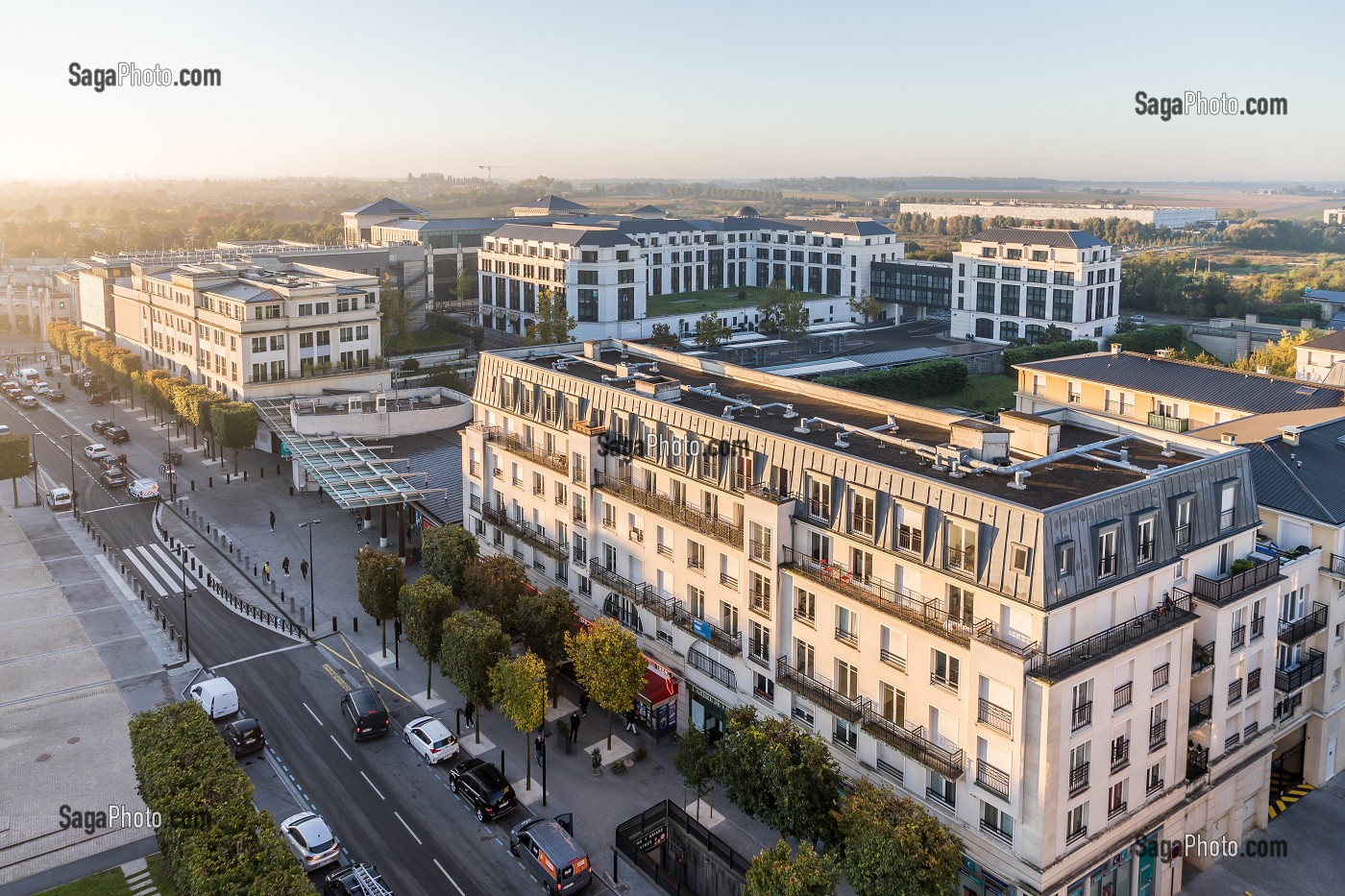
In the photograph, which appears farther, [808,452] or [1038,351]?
[1038,351]

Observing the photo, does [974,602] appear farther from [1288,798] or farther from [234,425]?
[234,425]

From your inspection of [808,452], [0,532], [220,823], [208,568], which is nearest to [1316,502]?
[808,452]

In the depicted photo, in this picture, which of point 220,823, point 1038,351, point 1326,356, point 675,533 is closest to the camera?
point 220,823

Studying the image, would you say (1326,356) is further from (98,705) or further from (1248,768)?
(98,705)

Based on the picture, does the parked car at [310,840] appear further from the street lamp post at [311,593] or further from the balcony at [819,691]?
the street lamp post at [311,593]

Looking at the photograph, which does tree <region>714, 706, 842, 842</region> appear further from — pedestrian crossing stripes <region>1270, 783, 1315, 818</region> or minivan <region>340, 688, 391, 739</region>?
pedestrian crossing stripes <region>1270, 783, 1315, 818</region>

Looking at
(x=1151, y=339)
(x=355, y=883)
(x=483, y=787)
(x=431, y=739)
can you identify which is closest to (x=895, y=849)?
(x=483, y=787)

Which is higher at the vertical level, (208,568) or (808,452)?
(808,452)
